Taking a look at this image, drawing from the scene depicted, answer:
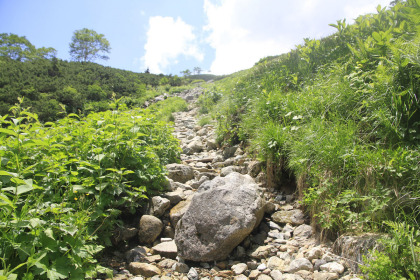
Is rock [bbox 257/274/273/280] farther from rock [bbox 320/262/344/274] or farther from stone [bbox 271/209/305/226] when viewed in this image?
stone [bbox 271/209/305/226]

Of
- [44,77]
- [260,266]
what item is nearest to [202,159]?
[260,266]

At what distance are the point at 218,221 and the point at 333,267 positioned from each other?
1227 mm

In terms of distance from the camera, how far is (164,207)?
3.65m

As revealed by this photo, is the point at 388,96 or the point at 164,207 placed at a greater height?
the point at 388,96

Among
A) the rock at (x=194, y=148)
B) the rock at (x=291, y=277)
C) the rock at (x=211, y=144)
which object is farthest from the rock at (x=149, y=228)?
the rock at (x=211, y=144)

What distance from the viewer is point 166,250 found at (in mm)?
3123

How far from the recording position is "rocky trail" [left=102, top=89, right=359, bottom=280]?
2641 millimetres

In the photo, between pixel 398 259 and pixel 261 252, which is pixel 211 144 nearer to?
pixel 261 252

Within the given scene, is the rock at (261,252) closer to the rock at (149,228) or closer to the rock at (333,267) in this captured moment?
the rock at (333,267)

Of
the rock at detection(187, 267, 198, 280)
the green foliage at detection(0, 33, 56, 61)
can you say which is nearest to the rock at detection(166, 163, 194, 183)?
the rock at detection(187, 267, 198, 280)

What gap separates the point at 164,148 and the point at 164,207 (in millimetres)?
1738

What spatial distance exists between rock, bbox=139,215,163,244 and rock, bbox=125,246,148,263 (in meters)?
0.15

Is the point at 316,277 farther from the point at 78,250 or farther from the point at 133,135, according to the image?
the point at 133,135

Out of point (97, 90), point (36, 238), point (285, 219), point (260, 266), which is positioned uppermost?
point (97, 90)
